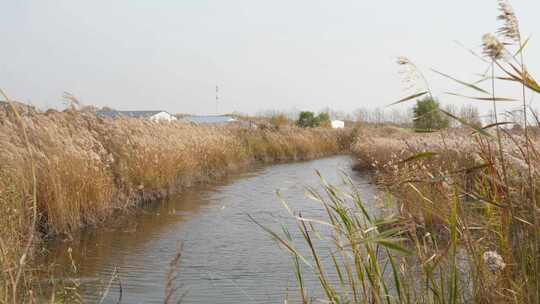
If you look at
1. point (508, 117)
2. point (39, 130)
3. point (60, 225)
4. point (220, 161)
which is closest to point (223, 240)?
point (60, 225)

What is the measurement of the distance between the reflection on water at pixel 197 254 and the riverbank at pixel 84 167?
451 millimetres

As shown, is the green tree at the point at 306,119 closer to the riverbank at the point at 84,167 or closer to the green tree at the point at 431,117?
the riverbank at the point at 84,167

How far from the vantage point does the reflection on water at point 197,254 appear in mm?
4477

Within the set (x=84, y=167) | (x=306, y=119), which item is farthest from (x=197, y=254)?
(x=306, y=119)

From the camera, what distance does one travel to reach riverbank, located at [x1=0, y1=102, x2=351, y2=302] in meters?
5.11

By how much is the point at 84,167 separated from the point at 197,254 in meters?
2.37

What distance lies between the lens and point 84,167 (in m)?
7.16

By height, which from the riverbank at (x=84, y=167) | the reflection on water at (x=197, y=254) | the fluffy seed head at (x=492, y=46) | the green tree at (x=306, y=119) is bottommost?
the reflection on water at (x=197, y=254)

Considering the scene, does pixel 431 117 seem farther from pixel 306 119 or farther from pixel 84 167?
pixel 306 119

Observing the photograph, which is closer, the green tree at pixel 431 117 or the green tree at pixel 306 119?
the green tree at pixel 431 117

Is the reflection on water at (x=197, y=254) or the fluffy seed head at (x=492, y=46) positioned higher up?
the fluffy seed head at (x=492, y=46)

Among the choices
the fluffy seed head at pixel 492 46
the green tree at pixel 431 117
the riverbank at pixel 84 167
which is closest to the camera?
the fluffy seed head at pixel 492 46

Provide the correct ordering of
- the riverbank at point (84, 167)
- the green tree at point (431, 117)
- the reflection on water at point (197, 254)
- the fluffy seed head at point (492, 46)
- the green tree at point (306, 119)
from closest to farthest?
the fluffy seed head at point (492, 46)
the green tree at point (431, 117)
the reflection on water at point (197, 254)
the riverbank at point (84, 167)
the green tree at point (306, 119)

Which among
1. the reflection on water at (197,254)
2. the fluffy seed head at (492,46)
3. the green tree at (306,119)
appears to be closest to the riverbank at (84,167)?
the reflection on water at (197,254)
